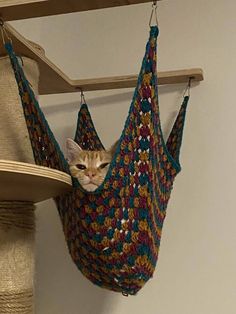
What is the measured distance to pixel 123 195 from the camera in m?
1.00

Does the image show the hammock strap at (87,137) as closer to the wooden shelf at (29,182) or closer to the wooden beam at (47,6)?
the wooden shelf at (29,182)

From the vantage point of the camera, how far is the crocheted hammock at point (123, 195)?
0.99m


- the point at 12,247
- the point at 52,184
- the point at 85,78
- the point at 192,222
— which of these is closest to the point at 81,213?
the point at 52,184

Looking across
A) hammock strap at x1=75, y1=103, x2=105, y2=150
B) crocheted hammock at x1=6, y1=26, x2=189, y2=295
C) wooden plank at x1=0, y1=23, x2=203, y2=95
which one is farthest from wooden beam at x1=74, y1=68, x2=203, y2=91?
crocheted hammock at x1=6, y1=26, x2=189, y2=295

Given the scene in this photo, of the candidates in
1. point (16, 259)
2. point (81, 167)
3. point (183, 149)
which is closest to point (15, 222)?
point (16, 259)

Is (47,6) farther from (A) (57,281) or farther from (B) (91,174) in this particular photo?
(A) (57,281)

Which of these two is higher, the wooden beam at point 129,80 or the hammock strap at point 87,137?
the wooden beam at point 129,80

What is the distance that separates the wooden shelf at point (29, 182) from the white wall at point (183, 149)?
19.1 inches

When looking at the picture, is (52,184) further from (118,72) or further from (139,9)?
(139,9)

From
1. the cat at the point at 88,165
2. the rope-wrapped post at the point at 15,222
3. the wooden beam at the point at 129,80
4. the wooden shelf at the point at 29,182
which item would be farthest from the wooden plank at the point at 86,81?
the wooden shelf at the point at 29,182

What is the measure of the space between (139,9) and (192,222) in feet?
2.34

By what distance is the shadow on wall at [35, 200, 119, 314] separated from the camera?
1.48 meters

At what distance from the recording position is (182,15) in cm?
154

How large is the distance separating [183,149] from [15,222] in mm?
571
